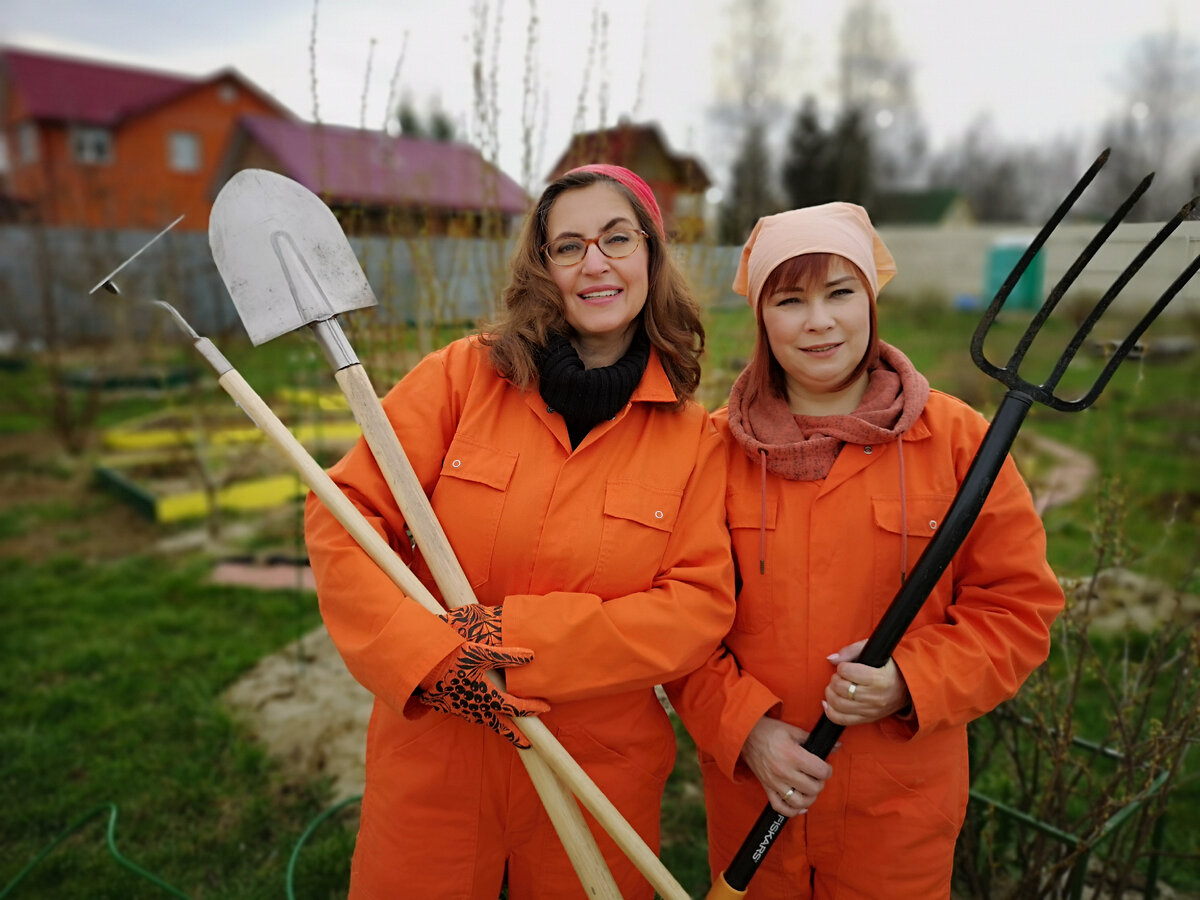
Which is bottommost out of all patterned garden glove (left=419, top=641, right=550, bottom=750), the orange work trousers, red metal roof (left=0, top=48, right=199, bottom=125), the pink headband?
the orange work trousers

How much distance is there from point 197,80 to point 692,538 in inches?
1339

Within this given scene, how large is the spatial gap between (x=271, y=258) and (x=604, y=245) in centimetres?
85

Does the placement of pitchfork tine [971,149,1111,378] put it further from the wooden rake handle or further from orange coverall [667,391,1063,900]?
the wooden rake handle

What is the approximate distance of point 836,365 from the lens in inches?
70.2

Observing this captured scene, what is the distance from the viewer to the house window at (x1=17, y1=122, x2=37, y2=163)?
26594mm

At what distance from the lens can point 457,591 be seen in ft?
5.60

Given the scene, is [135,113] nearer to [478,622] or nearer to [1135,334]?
[478,622]

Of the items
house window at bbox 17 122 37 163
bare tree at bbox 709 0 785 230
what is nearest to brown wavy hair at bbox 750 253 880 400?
bare tree at bbox 709 0 785 230

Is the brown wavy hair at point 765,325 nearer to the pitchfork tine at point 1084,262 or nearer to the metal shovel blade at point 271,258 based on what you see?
the pitchfork tine at point 1084,262

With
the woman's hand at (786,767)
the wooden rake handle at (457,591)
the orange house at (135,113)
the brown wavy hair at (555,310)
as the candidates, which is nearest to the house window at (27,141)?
the orange house at (135,113)

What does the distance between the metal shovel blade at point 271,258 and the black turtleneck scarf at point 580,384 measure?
0.58 meters

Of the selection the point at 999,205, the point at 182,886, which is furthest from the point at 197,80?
the point at 999,205

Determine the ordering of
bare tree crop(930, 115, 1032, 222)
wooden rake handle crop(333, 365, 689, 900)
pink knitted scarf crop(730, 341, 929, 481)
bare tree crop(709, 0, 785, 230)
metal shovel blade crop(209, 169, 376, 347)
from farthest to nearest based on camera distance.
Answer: bare tree crop(930, 115, 1032, 222)
bare tree crop(709, 0, 785, 230)
metal shovel blade crop(209, 169, 376, 347)
pink knitted scarf crop(730, 341, 929, 481)
wooden rake handle crop(333, 365, 689, 900)

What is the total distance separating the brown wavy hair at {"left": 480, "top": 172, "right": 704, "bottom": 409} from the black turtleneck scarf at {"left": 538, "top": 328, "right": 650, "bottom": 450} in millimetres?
41
